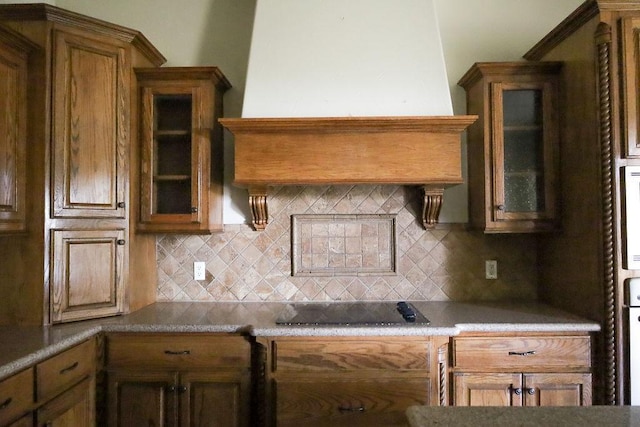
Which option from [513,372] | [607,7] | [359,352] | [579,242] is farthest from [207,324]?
[607,7]

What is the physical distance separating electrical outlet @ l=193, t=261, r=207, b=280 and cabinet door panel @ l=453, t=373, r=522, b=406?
1.52 meters

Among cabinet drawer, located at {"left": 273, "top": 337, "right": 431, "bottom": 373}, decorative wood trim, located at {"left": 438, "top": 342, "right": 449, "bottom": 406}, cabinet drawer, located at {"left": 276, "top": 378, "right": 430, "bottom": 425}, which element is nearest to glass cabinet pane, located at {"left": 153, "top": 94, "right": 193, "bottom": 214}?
cabinet drawer, located at {"left": 273, "top": 337, "right": 431, "bottom": 373}

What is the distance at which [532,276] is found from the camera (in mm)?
2477

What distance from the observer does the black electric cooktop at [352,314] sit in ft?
6.37

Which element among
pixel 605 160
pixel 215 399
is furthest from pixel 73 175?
pixel 605 160

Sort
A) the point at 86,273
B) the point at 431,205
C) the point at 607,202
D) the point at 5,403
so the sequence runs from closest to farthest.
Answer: the point at 5,403 → the point at 607,202 → the point at 86,273 → the point at 431,205

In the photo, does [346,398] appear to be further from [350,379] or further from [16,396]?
[16,396]

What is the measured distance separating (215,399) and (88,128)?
4.74ft

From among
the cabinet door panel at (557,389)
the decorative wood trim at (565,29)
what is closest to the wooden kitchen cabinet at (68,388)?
the cabinet door panel at (557,389)

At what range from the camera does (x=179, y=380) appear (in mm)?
1936

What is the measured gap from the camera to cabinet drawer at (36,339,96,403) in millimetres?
1582

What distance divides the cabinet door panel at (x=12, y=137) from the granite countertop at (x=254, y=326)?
1.67 feet

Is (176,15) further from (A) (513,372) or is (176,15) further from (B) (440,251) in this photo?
(A) (513,372)

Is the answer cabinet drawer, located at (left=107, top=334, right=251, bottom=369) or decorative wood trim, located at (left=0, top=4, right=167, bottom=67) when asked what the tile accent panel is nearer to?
cabinet drawer, located at (left=107, top=334, right=251, bottom=369)
